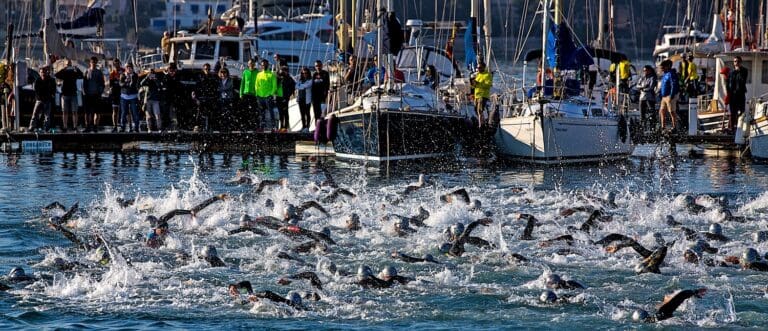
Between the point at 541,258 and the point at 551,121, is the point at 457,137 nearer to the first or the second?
the point at 551,121

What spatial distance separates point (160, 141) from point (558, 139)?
9.78 m

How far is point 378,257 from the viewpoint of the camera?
55.6 ft

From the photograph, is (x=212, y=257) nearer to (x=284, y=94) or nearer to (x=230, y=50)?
(x=284, y=94)

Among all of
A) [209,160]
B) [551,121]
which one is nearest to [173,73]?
[209,160]

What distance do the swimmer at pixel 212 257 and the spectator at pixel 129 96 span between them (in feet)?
51.8

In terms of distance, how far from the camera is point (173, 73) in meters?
31.9

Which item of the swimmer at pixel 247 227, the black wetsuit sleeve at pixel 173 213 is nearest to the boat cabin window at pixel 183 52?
the black wetsuit sleeve at pixel 173 213

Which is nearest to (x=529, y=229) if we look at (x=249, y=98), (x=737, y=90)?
(x=737, y=90)

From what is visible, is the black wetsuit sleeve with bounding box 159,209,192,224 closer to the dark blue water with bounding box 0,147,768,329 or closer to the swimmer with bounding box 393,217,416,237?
the dark blue water with bounding box 0,147,768,329

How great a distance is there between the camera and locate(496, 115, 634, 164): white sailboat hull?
29.3m

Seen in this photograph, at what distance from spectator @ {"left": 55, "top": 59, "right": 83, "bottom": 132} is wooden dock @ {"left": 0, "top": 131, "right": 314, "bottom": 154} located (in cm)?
45

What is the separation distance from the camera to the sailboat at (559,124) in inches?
1153

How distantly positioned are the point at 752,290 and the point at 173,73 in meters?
19.8

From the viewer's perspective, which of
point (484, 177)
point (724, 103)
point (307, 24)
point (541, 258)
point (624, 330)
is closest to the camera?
point (624, 330)
